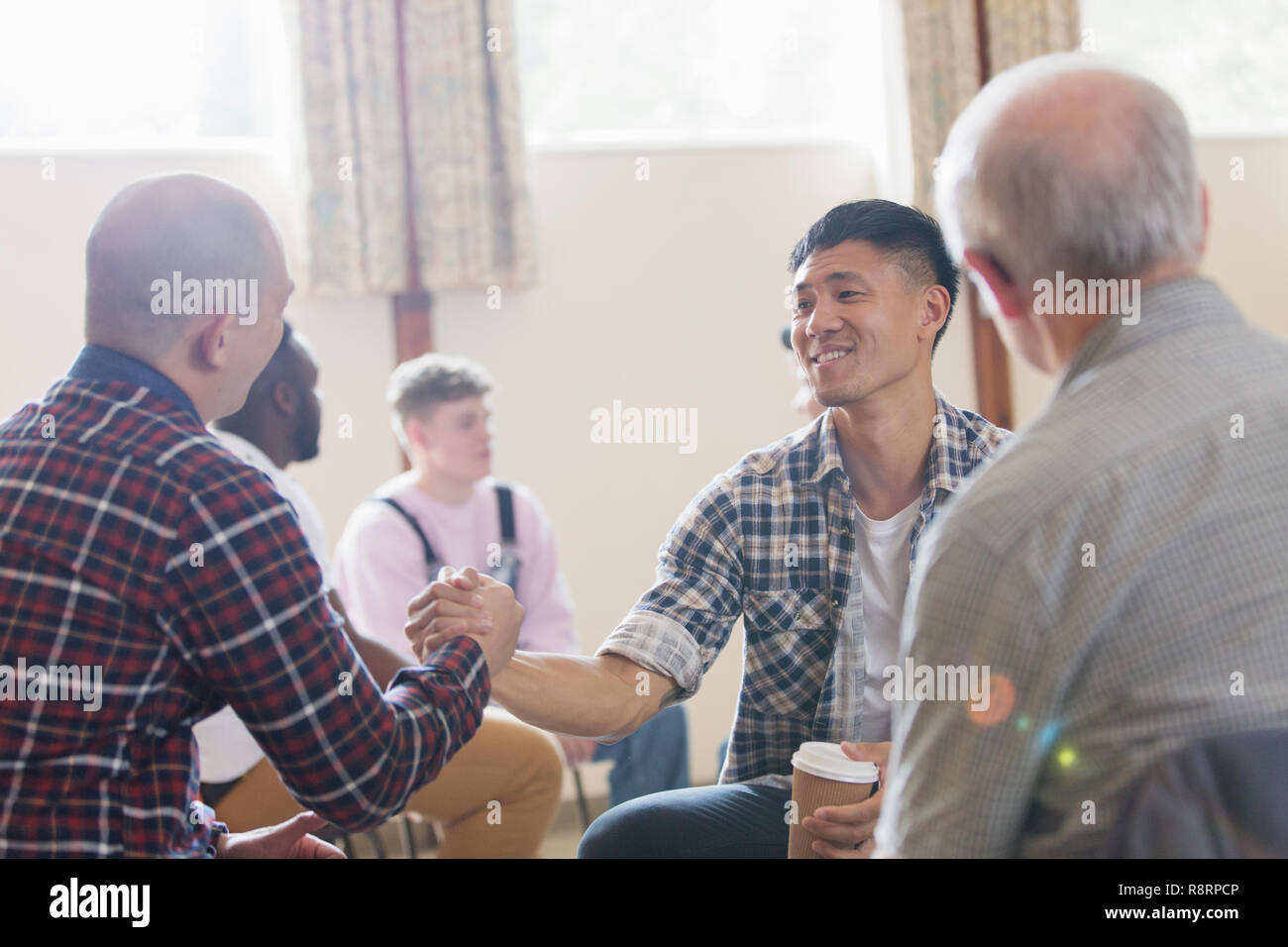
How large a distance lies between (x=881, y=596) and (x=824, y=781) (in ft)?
1.45

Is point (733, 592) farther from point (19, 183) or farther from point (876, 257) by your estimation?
point (19, 183)

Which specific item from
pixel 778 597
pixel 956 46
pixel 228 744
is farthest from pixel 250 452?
pixel 956 46

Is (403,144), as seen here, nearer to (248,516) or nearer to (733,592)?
(733,592)

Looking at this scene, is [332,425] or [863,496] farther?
[332,425]

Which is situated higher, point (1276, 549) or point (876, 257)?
point (876, 257)

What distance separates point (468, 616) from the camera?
4.71 ft

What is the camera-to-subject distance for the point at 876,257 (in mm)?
1804

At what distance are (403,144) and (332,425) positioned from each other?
0.99m

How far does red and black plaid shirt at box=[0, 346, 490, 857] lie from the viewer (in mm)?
1066

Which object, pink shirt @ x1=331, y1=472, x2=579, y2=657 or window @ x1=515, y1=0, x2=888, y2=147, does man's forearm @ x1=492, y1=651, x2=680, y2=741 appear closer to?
pink shirt @ x1=331, y1=472, x2=579, y2=657

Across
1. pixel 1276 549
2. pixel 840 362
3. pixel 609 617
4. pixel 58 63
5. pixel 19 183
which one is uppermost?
pixel 58 63
